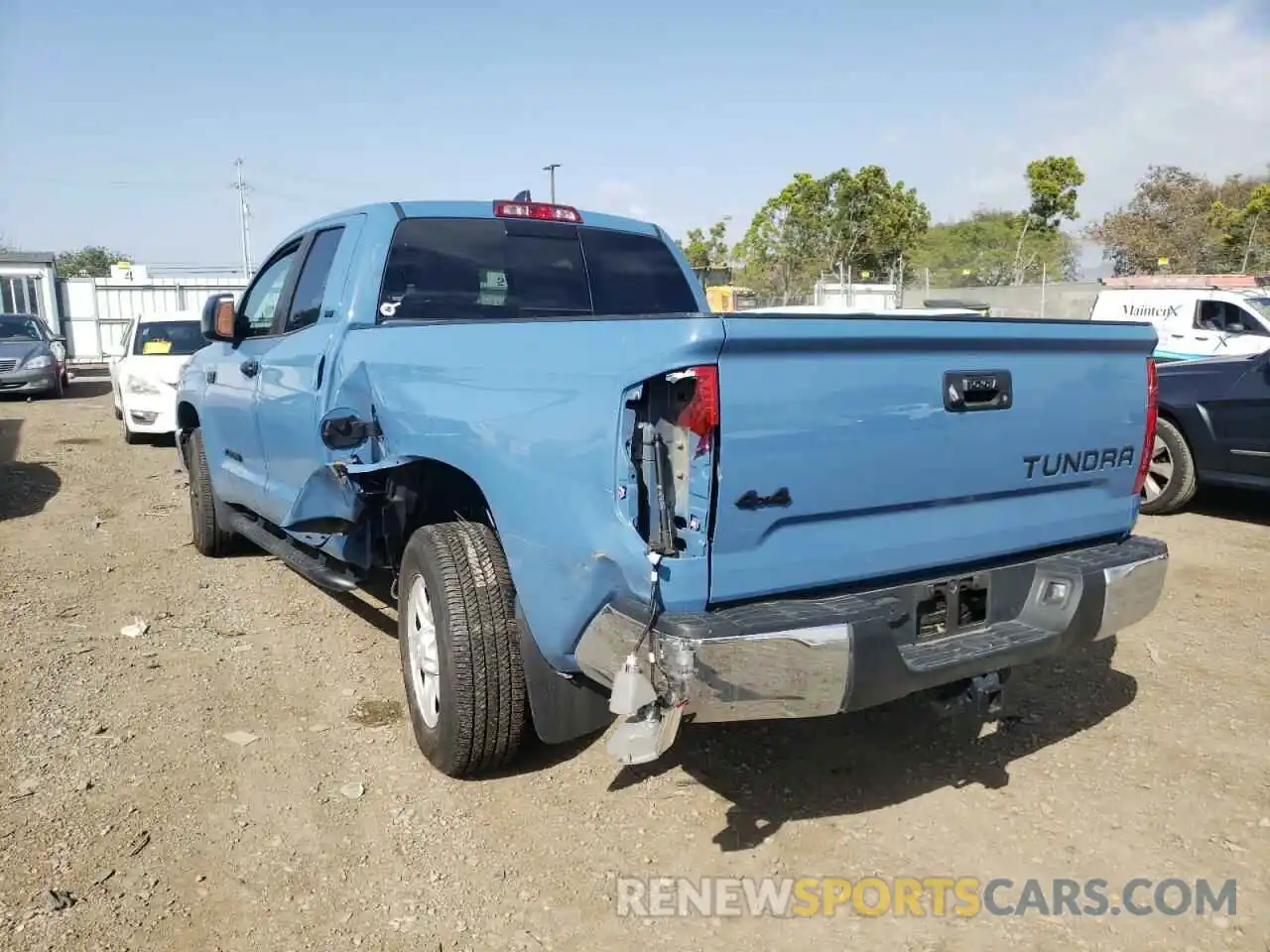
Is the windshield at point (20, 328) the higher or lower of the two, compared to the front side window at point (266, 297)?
lower

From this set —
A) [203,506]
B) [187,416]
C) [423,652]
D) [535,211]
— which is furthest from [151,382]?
[423,652]

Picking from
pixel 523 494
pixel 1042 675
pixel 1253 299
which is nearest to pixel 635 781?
pixel 523 494

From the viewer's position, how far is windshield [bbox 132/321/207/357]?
39.2 feet

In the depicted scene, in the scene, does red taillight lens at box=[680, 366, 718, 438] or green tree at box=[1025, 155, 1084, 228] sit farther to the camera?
green tree at box=[1025, 155, 1084, 228]

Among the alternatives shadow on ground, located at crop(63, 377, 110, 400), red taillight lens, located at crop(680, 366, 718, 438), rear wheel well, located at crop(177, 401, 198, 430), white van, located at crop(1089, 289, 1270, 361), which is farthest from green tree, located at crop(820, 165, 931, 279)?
red taillight lens, located at crop(680, 366, 718, 438)

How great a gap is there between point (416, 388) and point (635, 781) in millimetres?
1551

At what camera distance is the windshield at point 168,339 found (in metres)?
11.9

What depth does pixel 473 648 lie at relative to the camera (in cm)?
317

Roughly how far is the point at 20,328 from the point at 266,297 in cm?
1619

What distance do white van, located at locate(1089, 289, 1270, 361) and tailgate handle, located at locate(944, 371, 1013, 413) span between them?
11.8m

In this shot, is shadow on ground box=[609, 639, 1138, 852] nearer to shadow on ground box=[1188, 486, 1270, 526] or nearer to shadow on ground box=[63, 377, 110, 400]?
shadow on ground box=[1188, 486, 1270, 526]

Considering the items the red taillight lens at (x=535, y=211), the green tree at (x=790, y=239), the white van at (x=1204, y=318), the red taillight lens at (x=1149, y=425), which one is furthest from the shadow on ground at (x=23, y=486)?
the green tree at (x=790, y=239)

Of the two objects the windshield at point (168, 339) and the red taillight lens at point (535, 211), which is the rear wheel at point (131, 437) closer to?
the windshield at point (168, 339)

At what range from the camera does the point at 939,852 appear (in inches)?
120
